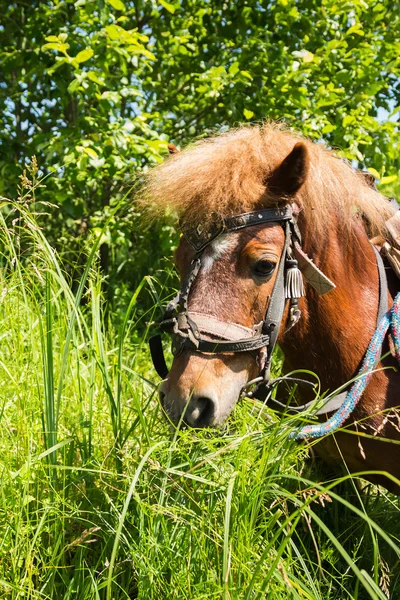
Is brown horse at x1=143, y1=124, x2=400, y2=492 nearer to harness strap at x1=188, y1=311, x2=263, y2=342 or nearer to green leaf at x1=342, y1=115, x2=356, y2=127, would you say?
harness strap at x1=188, y1=311, x2=263, y2=342

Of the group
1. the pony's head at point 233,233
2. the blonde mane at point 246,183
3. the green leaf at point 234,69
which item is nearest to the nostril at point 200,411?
the pony's head at point 233,233

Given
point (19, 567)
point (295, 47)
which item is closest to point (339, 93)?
point (295, 47)

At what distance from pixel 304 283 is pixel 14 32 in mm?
4136

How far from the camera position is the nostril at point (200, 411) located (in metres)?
1.90

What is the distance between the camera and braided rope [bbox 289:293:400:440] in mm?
2195

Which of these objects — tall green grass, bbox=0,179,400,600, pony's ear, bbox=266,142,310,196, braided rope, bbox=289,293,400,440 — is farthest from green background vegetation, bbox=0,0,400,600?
pony's ear, bbox=266,142,310,196

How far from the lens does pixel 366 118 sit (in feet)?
15.8

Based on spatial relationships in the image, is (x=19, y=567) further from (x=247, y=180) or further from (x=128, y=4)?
(x=128, y=4)

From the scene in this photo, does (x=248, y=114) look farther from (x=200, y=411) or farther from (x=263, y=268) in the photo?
(x=200, y=411)

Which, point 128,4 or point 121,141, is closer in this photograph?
point 121,141

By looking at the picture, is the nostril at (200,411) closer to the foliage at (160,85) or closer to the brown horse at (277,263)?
the brown horse at (277,263)

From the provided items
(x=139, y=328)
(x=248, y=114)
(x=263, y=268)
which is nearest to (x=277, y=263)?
(x=263, y=268)

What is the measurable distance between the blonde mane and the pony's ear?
0.04 meters

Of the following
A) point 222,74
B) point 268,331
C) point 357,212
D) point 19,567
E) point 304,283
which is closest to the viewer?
point 19,567
